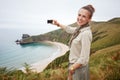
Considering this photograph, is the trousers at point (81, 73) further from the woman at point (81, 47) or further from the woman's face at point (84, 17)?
the woman's face at point (84, 17)

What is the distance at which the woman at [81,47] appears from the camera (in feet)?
6.17

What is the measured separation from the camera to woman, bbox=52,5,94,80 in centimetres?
188

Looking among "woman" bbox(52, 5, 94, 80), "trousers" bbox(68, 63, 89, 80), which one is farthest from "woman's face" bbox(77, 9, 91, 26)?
"trousers" bbox(68, 63, 89, 80)

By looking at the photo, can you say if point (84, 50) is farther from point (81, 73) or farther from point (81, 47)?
point (81, 73)

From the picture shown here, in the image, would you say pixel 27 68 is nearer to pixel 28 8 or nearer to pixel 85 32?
pixel 85 32

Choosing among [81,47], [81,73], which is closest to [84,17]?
[81,47]

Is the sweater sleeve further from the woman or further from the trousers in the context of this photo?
the trousers

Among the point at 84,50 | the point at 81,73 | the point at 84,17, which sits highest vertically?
the point at 84,17

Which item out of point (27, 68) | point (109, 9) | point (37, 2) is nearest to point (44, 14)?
point (37, 2)

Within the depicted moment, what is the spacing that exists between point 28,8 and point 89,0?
1723 millimetres

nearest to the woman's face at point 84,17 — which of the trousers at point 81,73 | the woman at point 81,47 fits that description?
the woman at point 81,47

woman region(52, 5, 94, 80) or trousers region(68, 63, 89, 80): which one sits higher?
woman region(52, 5, 94, 80)

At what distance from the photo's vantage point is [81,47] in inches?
76.0

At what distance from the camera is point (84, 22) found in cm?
198
